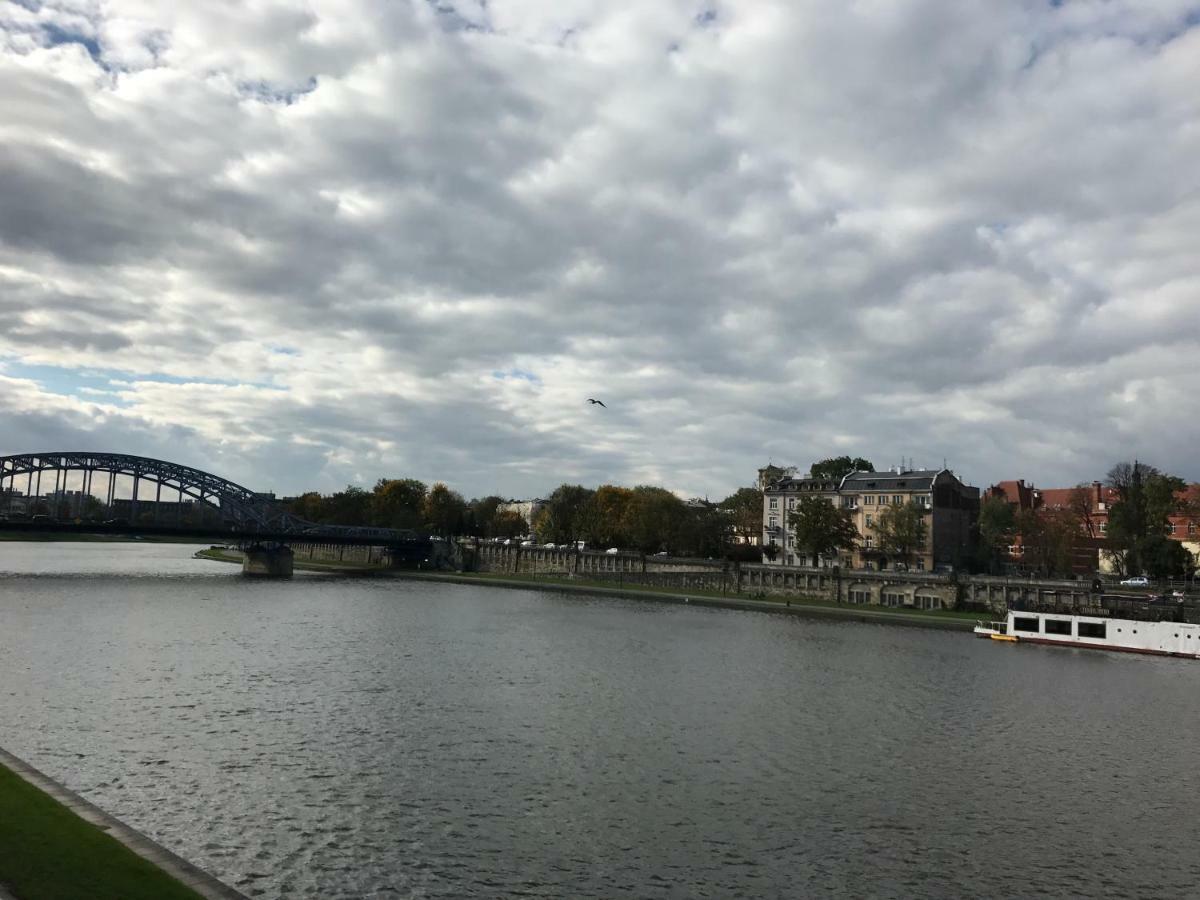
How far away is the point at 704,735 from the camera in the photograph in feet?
111

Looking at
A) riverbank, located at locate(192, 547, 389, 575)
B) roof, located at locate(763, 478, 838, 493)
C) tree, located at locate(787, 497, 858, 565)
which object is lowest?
riverbank, located at locate(192, 547, 389, 575)

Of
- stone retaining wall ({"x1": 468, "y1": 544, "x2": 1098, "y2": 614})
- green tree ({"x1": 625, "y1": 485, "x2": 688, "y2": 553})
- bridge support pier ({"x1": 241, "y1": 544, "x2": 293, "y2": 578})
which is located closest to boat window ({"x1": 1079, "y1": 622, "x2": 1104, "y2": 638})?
stone retaining wall ({"x1": 468, "y1": 544, "x2": 1098, "y2": 614})

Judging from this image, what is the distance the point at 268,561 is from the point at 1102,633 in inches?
4348

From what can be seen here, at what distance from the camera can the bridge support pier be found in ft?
457

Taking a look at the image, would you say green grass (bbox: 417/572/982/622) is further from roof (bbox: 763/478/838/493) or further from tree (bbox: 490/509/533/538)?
tree (bbox: 490/509/533/538)

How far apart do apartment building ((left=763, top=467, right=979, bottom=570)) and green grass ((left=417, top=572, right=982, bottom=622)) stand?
→ 18.9 m

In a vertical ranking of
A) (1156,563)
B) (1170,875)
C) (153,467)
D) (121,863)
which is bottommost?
(1170,875)

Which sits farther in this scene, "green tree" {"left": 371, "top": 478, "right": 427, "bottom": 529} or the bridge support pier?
"green tree" {"left": 371, "top": 478, "right": 427, "bottom": 529}

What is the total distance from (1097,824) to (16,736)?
3147cm

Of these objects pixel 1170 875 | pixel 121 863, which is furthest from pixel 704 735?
pixel 121 863

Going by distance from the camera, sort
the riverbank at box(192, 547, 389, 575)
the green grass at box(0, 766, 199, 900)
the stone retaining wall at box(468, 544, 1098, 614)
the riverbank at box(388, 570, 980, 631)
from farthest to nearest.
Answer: the riverbank at box(192, 547, 389, 575), the stone retaining wall at box(468, 544, 1098, 614), the riverbank at box(388, 570, 980, 631), the green grass at box(0, 766, 199, 900)

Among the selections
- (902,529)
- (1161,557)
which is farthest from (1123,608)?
(902,529)

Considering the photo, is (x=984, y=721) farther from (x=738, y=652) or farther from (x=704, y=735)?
(x=738, y=652)

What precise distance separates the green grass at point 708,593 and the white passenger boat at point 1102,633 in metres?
8.57
